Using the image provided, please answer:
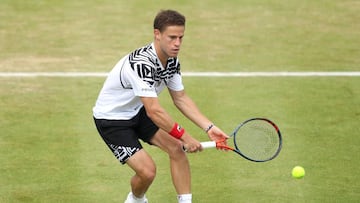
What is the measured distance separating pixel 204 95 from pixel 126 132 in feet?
14.9

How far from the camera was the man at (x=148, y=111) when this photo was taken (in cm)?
1034

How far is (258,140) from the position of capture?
10.8m

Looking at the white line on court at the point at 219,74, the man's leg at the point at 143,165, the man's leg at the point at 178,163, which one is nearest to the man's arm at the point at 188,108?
the man's leg at the point at 178,163

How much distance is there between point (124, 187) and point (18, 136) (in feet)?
7.23

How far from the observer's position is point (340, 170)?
41.6 feet

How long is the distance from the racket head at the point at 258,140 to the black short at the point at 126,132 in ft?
3.14

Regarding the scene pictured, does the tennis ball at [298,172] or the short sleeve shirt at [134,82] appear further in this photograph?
the tennis ball at [298,172]

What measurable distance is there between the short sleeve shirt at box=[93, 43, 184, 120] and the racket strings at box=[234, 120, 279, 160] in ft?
2.85

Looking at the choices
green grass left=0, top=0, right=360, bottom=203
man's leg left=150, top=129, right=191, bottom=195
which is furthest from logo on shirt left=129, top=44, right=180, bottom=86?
green grass left=0, top=0, right=360, bottom=203

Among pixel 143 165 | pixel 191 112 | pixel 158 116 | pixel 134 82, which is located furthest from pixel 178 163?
pixel 134 82

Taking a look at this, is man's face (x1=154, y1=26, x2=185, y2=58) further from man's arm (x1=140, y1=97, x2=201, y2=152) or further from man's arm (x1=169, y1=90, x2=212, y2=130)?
man's arm (x1=169, y1=90, x2=212, y2=130)

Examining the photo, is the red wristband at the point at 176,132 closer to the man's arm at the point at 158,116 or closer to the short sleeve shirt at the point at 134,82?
the man's arm at the point at 158,116

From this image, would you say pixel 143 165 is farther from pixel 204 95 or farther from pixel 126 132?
pixel 204 95

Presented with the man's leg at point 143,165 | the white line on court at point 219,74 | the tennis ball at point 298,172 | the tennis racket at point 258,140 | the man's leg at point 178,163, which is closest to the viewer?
the man's leg at point 143,165
